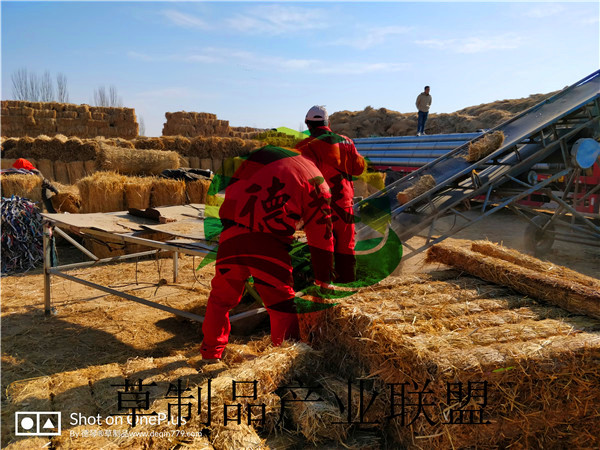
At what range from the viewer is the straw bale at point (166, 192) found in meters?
9.07

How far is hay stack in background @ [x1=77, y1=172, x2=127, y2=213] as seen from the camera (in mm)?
8477

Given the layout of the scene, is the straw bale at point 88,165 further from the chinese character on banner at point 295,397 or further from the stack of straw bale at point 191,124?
the chinese character on banner at point 295,397

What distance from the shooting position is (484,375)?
2.22 m

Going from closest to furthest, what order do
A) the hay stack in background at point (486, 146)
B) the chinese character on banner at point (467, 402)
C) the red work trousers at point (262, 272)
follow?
1. the chinese character on banner at point (467, 402)
2. the red work trousers at point (262, 272)
3. the hay stack in background at point (486, 146)

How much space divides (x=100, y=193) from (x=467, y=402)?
26.9 feet

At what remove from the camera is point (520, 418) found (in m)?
2.28

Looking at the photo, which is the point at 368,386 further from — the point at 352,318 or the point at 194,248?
the point at 194,248

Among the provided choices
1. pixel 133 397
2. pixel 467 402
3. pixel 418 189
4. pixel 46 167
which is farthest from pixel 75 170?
→ pixel 467 402

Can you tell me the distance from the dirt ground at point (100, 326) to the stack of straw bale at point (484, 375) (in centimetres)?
114

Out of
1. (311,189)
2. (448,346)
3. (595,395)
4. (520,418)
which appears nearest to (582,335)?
(595,395)

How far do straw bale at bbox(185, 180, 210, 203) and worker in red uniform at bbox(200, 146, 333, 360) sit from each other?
21.6ft

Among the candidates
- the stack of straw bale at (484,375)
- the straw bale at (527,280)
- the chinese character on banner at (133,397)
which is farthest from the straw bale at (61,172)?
the stack of straw bale at (484,375)

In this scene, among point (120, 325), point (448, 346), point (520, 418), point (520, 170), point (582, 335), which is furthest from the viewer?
point (520, 170)

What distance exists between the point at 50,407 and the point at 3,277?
5.85 meters
